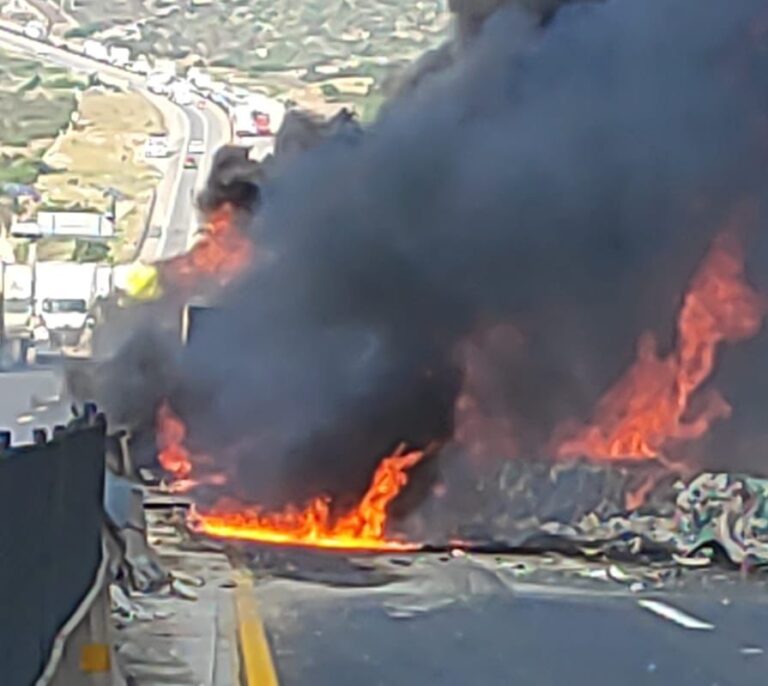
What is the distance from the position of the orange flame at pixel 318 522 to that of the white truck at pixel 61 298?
2066cm

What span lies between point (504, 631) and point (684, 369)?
1339 centimetres

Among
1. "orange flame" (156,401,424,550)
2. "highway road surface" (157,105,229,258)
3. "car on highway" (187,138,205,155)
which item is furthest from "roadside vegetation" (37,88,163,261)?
"orange flame" (156,401,424,550)

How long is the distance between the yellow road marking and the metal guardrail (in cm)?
110

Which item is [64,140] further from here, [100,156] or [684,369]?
[684,369]

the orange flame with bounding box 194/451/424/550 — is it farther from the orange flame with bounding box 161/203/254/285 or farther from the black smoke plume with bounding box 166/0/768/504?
the orange flame with bounding box 161/203/254/285

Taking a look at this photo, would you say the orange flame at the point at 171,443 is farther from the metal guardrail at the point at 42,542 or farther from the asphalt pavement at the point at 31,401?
the metal guardrail at the point at 42,542

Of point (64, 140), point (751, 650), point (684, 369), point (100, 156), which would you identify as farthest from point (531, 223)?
point (64, 140)

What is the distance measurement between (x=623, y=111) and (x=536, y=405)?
431 centimetres

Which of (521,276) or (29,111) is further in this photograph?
(29,111)

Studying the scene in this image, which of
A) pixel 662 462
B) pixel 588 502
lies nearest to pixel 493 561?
pixel 588 502

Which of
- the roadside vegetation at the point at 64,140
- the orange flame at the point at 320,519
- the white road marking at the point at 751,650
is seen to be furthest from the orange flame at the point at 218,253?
the roadside vegetation at the point at 64,140

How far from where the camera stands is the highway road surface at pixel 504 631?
11281 mm

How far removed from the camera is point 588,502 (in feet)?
71.1

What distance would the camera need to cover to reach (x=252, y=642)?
490 inches
